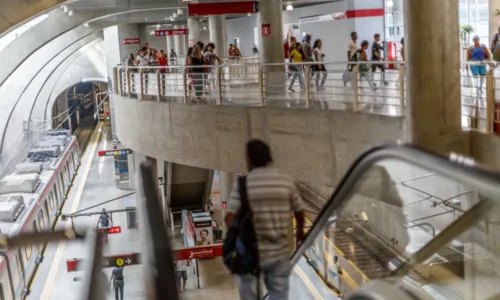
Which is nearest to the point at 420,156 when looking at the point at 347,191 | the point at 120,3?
the point at 347,191

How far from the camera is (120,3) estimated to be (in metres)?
33.8

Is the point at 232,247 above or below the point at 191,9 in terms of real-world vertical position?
below

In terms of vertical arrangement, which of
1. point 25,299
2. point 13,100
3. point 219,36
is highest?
point 219,36

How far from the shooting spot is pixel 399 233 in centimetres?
547

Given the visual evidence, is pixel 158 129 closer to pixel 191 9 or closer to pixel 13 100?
pixel 191 9

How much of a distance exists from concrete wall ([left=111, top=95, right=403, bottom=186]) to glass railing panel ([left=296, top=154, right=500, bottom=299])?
17.2 feet

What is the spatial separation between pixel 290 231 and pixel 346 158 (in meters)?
8.84

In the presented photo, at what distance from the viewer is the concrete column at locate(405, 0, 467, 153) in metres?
11.7

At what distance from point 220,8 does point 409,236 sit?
19.5 meters

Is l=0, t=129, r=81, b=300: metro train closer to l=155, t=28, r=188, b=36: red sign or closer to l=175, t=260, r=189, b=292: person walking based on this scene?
l=175, t=260, r=189, b=292: person walking

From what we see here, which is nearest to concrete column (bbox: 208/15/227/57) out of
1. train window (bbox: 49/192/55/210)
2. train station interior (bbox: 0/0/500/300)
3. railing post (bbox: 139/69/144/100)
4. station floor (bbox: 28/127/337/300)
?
train station interior (bbox: 0/0/500/300)

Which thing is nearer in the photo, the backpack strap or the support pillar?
the backpack strap

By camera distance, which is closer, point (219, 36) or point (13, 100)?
point (219, 36)

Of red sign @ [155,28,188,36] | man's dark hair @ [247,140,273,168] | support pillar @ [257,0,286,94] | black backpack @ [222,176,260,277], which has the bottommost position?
black backpack @ [222,176,260,277]
